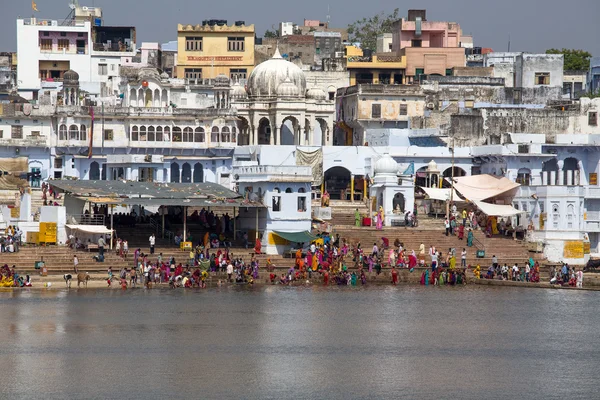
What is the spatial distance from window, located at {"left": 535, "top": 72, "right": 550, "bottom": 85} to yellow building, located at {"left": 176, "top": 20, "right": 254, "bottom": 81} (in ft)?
50.8

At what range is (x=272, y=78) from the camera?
6750cm

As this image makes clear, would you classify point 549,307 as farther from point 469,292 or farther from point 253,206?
point 253,206

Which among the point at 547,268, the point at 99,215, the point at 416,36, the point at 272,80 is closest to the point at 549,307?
the point at 547,268

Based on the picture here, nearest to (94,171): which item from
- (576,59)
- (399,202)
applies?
(399,202)

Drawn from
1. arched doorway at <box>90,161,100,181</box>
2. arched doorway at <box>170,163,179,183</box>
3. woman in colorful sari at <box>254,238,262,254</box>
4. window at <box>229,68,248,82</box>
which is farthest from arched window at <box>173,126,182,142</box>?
window at <box>229,68,248,82</box>

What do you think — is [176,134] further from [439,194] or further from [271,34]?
[271,34]

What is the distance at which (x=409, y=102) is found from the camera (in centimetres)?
7162

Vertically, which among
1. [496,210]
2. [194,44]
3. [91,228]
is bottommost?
[91,228]

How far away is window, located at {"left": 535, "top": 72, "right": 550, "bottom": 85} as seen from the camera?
76.6 metres

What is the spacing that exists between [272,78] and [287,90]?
4.25 feet

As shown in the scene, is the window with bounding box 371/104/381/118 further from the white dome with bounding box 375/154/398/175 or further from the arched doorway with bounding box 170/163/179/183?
the arched doorway with bounding box 170/163/179/183

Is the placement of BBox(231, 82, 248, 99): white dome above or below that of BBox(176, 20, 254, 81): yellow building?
below

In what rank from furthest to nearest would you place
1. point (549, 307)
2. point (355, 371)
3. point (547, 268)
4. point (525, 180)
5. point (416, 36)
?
point (416, 36) → point (525, 180) → point (547, 268) → point (549, 307) → point (355, 371)

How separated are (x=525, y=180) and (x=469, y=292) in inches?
560
